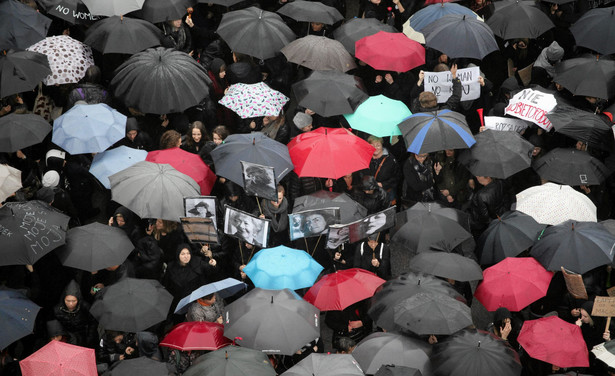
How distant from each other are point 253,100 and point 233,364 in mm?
5507

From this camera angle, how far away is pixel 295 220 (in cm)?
1196

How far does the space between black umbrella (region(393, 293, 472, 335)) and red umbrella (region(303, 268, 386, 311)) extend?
0.81 m

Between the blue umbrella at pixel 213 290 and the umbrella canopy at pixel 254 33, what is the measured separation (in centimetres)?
452

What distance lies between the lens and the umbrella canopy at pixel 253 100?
13.9m

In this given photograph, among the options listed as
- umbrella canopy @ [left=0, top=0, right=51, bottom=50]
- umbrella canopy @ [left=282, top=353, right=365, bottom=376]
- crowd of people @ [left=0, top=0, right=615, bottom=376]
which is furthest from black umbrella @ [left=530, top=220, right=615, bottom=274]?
umbrella canopy @ [left=0, top=0, right=51, bottom=50]

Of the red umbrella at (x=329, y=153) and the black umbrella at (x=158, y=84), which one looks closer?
the red umbrella at (x=329, y=153)

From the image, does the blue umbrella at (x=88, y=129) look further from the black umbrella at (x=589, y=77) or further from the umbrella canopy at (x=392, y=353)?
the black umbrella at (x=589, y=77)

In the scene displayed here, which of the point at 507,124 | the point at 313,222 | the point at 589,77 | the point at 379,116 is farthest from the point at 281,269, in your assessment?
the point at 589,77

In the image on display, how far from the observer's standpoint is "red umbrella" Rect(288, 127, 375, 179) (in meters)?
12.8

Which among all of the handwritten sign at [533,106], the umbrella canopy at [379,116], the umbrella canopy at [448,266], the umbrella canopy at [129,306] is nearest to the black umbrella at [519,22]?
the handwritten sign at [533,106]

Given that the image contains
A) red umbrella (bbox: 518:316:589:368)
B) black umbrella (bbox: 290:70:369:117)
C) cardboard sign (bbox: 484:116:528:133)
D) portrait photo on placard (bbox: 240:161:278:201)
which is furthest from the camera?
cardboard sign (bbox: 484:116:528:133)

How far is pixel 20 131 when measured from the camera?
12703 mm

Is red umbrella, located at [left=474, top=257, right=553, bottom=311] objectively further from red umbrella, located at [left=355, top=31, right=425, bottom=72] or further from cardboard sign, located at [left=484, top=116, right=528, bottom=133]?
red umbrella, located at [left=355, top=31, right=425, bottom=72]

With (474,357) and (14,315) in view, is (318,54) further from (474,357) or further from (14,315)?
(14,315)
